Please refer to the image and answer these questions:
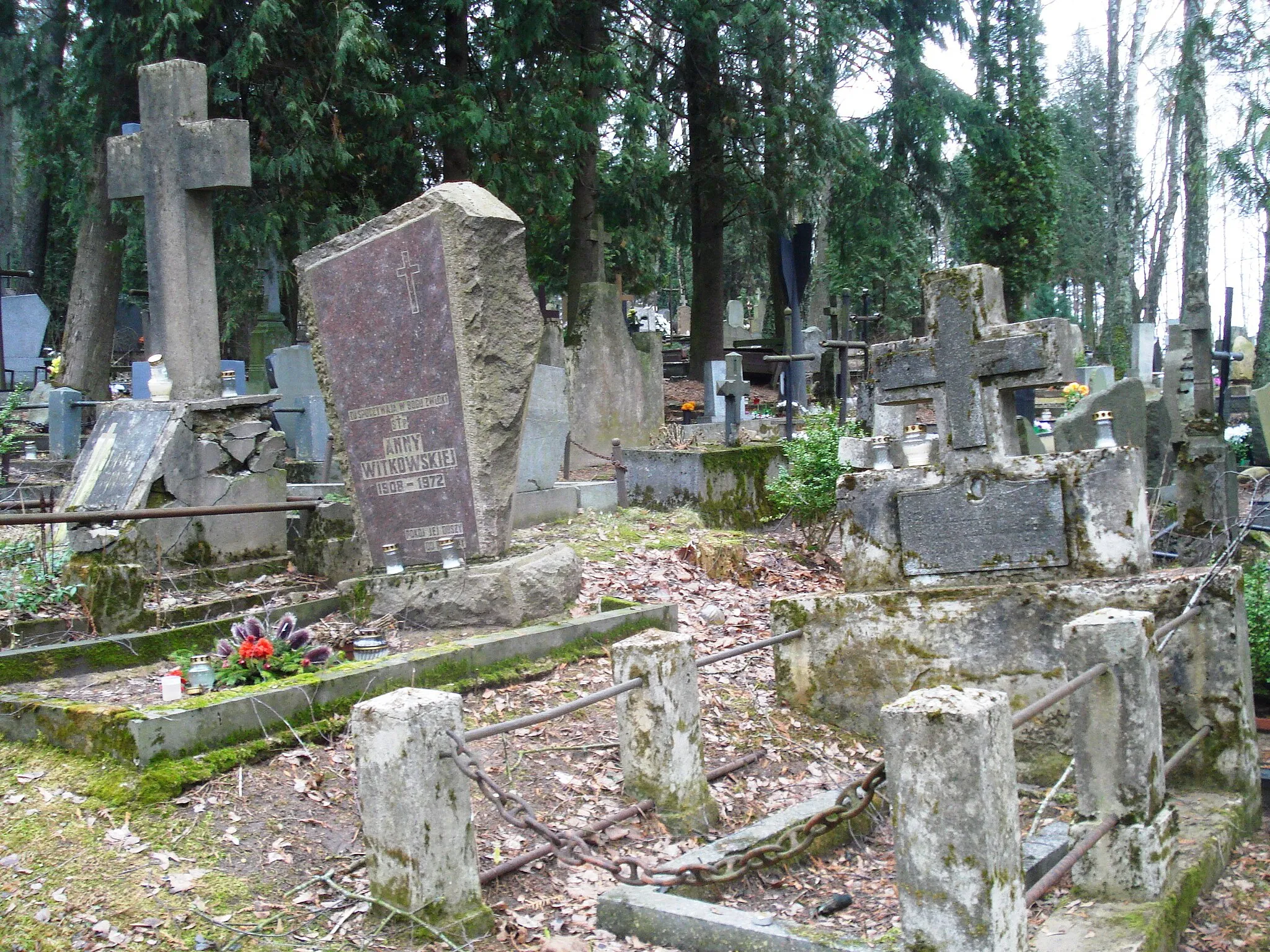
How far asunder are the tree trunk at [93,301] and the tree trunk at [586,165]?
21.6 ft

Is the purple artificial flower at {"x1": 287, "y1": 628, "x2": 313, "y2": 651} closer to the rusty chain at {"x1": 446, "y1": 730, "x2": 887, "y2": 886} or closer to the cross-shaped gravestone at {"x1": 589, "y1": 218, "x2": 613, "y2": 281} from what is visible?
the rusty chain at {"x1": 446, "y1": 730, "x2": 887, "y2": 886}

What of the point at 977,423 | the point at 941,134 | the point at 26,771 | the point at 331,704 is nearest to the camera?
the point at 26,771

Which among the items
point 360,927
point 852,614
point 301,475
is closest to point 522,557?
point 852,614

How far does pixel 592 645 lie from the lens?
6348mm

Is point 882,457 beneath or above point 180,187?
beneath

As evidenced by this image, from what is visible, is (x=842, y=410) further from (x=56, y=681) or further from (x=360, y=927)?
(x=360, y=927)

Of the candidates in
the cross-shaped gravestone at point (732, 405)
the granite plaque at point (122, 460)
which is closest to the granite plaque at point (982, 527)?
the granite plaque at point (122, 460)

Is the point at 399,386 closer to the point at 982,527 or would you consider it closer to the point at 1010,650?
the point at 982,527

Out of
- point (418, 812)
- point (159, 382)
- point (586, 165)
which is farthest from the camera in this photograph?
point (586, 165)

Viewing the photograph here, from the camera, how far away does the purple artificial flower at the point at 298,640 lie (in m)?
5.57

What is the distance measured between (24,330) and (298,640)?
16.7 meters

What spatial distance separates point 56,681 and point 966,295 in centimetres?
507

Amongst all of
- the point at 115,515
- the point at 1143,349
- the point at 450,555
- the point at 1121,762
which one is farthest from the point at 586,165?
the point at 1121,762

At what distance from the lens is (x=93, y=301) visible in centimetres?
1585
